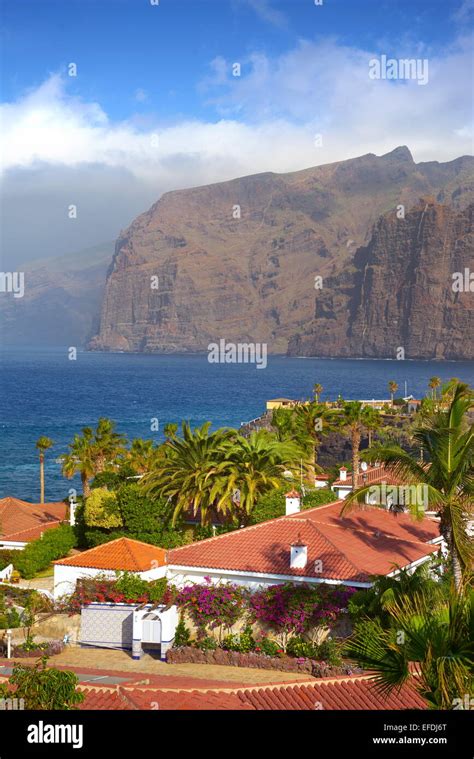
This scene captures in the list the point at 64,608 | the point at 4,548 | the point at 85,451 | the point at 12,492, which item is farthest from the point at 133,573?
the point at 12,492

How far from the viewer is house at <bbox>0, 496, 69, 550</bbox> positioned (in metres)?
37.0

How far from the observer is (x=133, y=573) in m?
25.2

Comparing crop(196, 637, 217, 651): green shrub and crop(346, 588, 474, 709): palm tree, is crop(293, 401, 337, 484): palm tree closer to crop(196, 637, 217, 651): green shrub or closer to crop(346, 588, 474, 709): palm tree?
crop(196, 637, 217, 651): green shrub

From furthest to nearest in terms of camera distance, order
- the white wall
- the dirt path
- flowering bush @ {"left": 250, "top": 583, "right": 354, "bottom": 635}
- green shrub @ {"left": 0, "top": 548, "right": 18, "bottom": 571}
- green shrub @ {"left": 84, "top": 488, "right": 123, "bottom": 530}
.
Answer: green shrub @ {"left": 0, "top": 548, "right": 18, "bottom": 571} < green shrub @ {"left": 84, "top": 488, "right": 123, "bottom": 530} < the white wall < flowering bush @ {"left": 250, "top": 583, "right": 354, "bottom": 635} < the dirt path

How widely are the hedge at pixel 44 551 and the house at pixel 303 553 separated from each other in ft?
26.9

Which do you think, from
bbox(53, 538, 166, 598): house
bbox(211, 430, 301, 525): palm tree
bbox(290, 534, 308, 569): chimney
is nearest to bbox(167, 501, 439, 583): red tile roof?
bbox(290, 534, 308, 569): chimney

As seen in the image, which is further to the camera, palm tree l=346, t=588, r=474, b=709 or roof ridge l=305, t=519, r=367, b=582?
roof ridge l=305, t=519, r=367, b=582

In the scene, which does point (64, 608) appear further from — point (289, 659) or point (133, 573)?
point (289, 659)

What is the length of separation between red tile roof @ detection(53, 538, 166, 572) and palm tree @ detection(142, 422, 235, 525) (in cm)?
462

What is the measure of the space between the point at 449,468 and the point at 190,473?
15.3 metres

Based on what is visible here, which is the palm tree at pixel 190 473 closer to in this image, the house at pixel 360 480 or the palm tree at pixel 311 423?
the house at pixel 360 480

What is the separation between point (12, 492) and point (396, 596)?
63.9m

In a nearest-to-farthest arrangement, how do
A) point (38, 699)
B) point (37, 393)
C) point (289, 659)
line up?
1. point (38, 699)
2. point (289, 659)
3. point (37, 393)

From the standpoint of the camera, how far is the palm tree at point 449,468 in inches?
747
